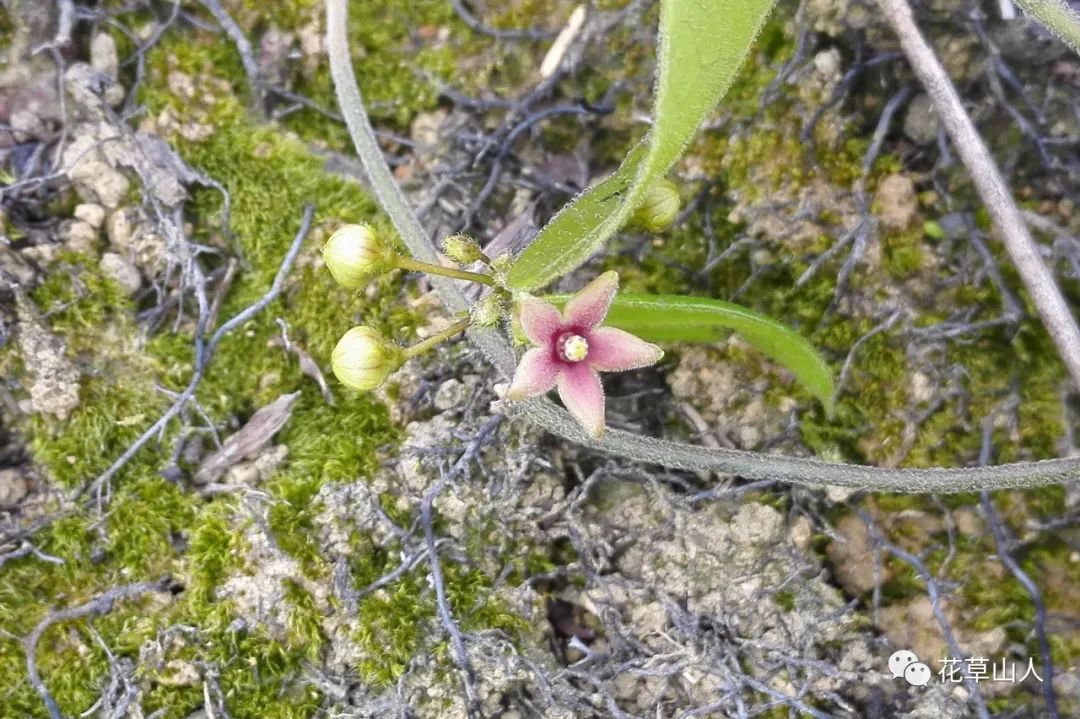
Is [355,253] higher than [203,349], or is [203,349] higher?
[355,253]

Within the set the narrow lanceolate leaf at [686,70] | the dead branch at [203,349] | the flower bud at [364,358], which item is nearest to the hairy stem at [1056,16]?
the narrow lanceolate leaf at [686,70]

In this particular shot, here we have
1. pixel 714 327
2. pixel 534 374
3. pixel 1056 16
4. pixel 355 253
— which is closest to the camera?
pixel 534 374

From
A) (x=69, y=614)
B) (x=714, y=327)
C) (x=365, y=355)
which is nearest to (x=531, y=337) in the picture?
(x=365, y=355)

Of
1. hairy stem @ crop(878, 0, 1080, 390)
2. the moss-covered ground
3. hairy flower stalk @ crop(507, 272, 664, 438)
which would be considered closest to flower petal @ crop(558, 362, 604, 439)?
hairy flower stalk @ crop(507, 272, 664, 438)

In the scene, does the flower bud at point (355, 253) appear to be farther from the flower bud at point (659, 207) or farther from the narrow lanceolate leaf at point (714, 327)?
the flower bud at point (659, 207)

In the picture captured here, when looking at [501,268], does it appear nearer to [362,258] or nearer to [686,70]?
[362,258]

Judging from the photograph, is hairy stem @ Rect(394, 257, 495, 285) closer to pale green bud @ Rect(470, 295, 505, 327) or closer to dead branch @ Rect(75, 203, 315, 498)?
pale green bud @ Rect(470, 295, 505, 327)

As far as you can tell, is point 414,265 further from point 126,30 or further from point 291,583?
point 126,30
